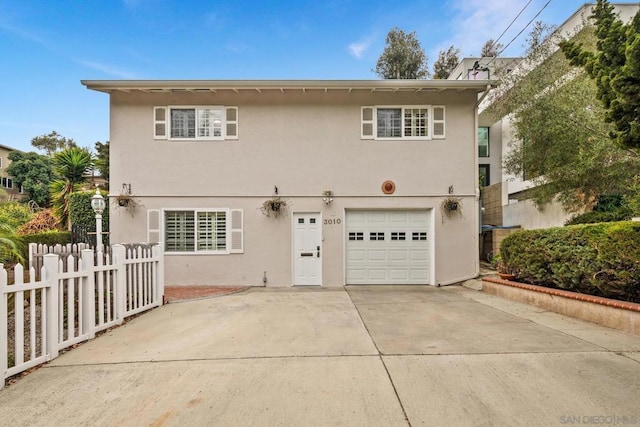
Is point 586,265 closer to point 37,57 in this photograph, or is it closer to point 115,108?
point 115,108

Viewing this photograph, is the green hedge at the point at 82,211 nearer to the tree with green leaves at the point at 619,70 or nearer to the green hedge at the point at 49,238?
the green hedge at the point at 49,238

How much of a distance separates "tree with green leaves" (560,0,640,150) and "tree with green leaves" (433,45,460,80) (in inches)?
738

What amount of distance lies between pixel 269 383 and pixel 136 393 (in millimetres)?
1162

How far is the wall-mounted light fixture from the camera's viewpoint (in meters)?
8.93

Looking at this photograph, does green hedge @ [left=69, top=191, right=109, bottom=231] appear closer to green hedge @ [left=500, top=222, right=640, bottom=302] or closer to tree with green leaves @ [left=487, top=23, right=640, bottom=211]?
green hedge @ [left=500, top=222, right=640, bottom=302]

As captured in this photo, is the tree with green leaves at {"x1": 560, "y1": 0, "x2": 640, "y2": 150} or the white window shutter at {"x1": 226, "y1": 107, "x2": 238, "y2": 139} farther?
the white window shutter at {"x1": 226, "y1": 107, "x2": 238, "y2": 139}

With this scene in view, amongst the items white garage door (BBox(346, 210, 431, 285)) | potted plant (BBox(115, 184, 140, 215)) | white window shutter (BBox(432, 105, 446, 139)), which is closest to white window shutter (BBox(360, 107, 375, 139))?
white window shutter (BBox(432, 105, 446, 139))

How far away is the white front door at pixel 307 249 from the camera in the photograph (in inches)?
352

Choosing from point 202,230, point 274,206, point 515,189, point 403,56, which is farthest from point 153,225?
point 403,56

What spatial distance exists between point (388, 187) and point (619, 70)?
5.86m

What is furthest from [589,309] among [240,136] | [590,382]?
[240,136]

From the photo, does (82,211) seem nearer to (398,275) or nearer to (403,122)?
(398,275)

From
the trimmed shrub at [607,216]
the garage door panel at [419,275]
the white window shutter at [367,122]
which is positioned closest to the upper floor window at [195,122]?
the white window shutter at [367,122]

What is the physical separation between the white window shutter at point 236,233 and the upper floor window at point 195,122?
83.2 inches
